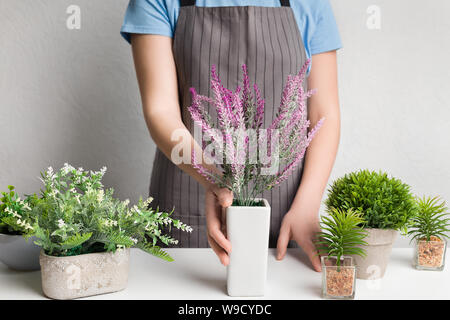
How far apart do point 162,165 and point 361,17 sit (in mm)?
1079

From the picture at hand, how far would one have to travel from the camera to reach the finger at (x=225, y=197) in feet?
2.35

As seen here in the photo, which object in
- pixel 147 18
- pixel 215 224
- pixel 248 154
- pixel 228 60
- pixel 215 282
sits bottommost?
pixel 215 282

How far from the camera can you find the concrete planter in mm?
698

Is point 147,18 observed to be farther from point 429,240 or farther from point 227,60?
point 429,240

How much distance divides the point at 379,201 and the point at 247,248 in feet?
0.85

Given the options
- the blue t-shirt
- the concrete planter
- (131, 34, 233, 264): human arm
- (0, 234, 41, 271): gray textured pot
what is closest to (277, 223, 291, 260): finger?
(131, 34, 233, 264): human arm

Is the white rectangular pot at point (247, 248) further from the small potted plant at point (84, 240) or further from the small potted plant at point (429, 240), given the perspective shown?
the small potted plant at point (429, 240)

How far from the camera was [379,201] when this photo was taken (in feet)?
2.56

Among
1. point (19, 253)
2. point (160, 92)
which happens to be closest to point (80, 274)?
point (19, 253)

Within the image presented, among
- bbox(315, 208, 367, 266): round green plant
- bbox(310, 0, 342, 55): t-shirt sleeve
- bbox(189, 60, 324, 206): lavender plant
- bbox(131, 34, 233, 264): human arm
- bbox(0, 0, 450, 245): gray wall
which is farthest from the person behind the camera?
bbox(0, 0, 450, 245): gray wall

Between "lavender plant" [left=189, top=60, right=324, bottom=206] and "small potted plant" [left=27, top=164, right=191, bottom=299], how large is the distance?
0.45 ft

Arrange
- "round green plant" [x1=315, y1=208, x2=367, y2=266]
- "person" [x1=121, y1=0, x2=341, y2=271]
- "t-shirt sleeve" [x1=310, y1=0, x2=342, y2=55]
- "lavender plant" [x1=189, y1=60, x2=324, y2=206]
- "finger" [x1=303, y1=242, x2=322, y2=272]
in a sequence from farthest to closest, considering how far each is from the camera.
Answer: "t-shirt sleeve" [x1=310, y1=0, x2=342, y2=55]
"person" [x1=121, y1=0, x2=341, y2=271]
"finger" [x1=303, y1=242, x2=322, y2=272]
"round green plant" [x1=315, y1=208, x2=367, y2=266]
"lavender plant" [x1=189, y1=60, x2=324, y2=206]

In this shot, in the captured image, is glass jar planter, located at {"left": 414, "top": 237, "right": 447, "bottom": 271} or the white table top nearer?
the white table top

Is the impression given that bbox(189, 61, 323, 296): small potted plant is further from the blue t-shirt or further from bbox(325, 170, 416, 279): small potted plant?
the blue t-shirt
